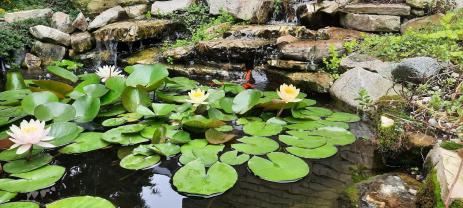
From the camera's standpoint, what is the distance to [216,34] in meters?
6.07

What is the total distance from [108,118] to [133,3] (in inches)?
227

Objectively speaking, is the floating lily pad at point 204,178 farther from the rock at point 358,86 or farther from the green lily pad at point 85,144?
the rock at point 358,86

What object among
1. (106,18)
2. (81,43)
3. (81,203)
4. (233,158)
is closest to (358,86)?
(233,158)

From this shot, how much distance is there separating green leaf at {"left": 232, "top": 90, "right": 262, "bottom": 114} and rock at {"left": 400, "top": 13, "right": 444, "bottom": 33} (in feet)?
9.91

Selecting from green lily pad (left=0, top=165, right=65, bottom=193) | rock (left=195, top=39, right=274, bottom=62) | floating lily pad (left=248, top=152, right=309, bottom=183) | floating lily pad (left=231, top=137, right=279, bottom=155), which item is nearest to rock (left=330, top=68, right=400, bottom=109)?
floating lily pad (left=231, top=137, right=279, bottom=155)

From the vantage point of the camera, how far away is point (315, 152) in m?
2.58

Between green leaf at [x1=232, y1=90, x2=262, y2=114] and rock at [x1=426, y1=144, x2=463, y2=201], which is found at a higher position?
rock at [x1=426, y1=144, x2=463, y2=201]

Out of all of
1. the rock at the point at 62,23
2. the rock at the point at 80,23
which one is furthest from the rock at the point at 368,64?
the rock at the point at 62,23

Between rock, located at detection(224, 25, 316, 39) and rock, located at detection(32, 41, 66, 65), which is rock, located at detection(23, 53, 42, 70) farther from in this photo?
rock, located at detection(224, 25, 316, 39)

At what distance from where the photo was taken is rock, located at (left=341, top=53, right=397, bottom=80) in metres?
3.89

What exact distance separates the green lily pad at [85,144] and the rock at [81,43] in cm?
415

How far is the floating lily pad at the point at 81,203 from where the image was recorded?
1.92 meters

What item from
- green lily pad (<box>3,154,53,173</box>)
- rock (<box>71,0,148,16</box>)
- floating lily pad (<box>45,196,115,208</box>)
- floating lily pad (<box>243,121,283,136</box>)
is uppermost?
rock (<box>71,0,148,16</box>)

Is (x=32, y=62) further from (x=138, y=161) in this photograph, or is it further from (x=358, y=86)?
(x=358, y=86)
